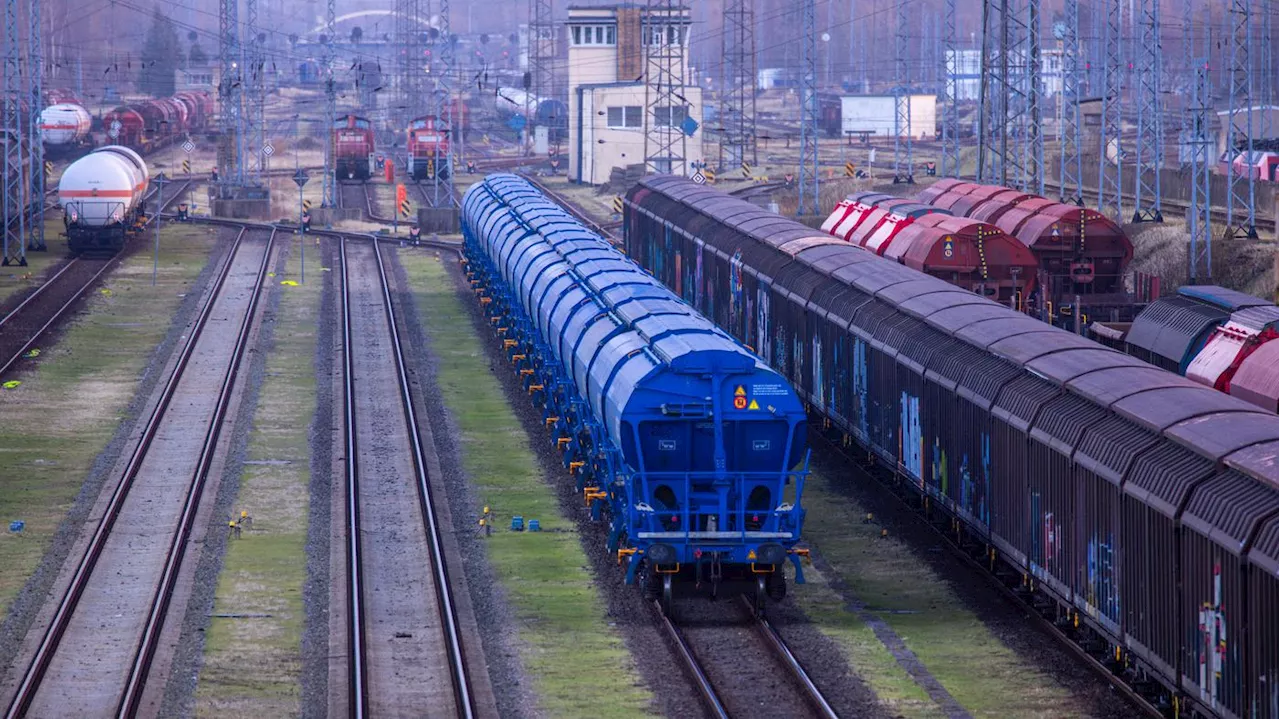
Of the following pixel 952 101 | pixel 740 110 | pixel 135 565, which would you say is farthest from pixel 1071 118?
pixel 135 565

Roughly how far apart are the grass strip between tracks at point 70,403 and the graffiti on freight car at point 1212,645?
1447 centimetres

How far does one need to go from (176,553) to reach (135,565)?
596 mm

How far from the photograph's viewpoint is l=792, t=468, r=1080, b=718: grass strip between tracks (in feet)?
56.9

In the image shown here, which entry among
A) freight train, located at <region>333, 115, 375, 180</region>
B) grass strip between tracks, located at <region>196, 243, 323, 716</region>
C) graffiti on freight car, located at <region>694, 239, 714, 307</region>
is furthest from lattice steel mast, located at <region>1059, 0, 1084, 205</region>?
freight train, located at <region>333, 115, 375, 180</region>

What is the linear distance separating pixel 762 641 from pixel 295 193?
70.2 meters

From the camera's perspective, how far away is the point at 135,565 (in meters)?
22.6

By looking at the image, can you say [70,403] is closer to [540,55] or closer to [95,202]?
[95,202]

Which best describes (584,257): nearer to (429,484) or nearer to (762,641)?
(429,484)

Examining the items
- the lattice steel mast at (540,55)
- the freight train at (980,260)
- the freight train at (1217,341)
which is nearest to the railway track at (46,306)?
the freight train at (980,260)

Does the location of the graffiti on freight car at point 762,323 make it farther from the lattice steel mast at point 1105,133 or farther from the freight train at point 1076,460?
the lattice steel mast at point 1105,133

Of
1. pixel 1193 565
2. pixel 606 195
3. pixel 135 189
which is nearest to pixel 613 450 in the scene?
pixel 1193 565

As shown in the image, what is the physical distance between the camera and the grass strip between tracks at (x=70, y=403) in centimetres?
2487

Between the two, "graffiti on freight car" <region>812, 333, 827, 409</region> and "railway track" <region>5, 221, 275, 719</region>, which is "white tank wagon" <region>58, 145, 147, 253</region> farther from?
"graffiti on freight car" <region>812, 333, 827, 409</region>

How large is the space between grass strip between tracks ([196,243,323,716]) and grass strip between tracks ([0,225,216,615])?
285 centimetres
